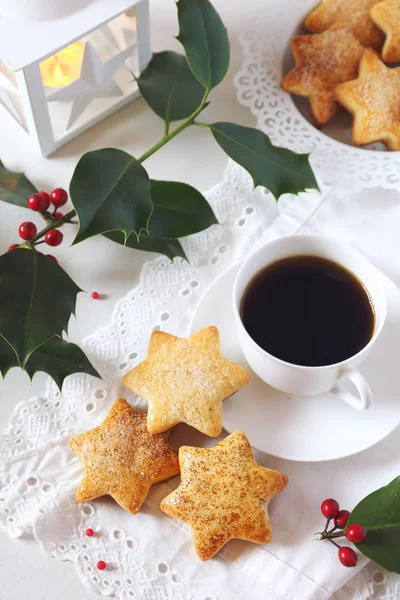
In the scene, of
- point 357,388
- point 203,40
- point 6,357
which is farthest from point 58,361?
point 203,40

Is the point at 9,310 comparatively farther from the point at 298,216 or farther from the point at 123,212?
the point at 298,216

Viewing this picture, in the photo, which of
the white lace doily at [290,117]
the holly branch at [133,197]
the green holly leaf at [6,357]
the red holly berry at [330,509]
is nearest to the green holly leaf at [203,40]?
the holly branch at [133,197]

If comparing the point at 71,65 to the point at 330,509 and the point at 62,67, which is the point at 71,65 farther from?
the point at 330,509

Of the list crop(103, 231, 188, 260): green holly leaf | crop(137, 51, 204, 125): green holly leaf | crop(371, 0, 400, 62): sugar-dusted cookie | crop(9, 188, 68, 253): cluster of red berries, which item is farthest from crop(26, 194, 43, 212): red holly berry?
crop(371, 0, 400, 62): sugar-dusted cookie

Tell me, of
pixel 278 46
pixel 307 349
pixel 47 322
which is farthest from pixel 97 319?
pixel 278 46

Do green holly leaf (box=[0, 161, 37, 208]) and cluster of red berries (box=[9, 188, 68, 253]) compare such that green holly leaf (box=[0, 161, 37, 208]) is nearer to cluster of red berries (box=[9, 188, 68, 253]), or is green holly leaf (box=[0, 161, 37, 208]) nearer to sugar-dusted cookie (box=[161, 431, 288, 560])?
cluster of red berries (box=[9, 188, 68, 253])

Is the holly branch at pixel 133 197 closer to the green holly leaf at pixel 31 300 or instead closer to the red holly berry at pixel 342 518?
the green holly leaf at pixel 31 300
